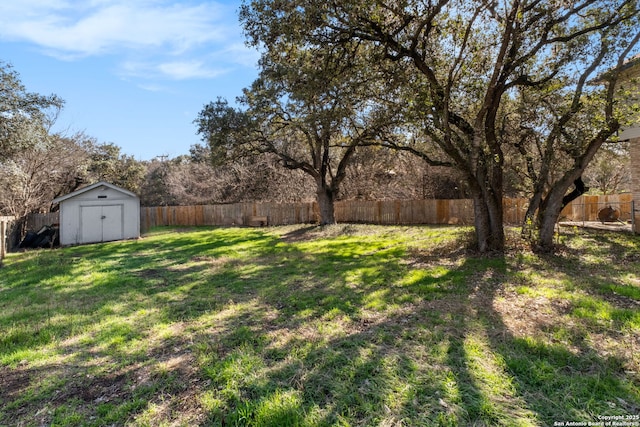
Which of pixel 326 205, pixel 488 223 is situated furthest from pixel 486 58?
pixel 326 205

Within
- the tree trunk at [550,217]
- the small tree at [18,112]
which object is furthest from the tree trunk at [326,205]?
the small tree at [18,112]

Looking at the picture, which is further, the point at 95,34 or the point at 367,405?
the point at 95,34

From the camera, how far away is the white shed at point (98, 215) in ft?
44.8

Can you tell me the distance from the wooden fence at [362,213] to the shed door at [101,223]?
10.8 feet

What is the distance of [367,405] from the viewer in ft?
7.64

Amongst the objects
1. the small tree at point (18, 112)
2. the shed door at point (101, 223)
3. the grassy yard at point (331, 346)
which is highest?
the small tree at point (18, 112)

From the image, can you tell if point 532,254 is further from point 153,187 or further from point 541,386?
point 153,187

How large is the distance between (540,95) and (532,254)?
3.79 metres

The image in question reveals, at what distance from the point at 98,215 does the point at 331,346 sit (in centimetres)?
1478

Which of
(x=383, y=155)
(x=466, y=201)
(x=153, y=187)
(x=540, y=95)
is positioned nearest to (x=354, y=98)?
(x=540, y=95)

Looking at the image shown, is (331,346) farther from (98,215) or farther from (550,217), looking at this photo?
(98,215)

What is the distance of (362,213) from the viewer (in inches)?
762

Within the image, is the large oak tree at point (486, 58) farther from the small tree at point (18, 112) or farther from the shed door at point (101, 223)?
the shed door at point (101, 223)

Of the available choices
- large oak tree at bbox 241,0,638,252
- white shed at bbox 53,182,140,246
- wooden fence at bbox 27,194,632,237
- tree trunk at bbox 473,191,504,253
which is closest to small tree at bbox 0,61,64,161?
white shed at bbox 53,182,140,246
